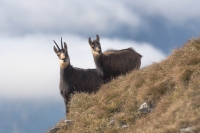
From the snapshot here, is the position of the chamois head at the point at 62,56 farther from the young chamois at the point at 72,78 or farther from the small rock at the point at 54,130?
the small rock at the point at 54,130

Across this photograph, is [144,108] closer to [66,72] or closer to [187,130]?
[187,130]

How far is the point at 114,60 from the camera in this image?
78.8ft

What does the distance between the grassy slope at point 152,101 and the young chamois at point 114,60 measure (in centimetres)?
683

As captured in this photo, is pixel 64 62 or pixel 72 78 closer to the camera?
pixel 72 78

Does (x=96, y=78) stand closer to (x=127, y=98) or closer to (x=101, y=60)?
(x=101, y=60)

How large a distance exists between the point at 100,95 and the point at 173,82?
3.51m

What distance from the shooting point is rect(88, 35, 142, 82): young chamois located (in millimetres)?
23516

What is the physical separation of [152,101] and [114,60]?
1109 centimetres

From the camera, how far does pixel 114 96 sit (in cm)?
1501

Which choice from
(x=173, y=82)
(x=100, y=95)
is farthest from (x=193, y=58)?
(x=100, y=95)

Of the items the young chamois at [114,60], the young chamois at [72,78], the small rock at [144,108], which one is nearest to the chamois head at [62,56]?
the young chamois at [72,78]

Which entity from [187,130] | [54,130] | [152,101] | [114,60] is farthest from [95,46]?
[187,130]

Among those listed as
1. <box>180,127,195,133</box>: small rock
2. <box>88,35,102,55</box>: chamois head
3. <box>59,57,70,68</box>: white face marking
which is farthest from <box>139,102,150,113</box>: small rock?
<box>88,35,102,55</box>: chamois head

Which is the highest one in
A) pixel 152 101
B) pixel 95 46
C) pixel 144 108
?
pixel 95 46
